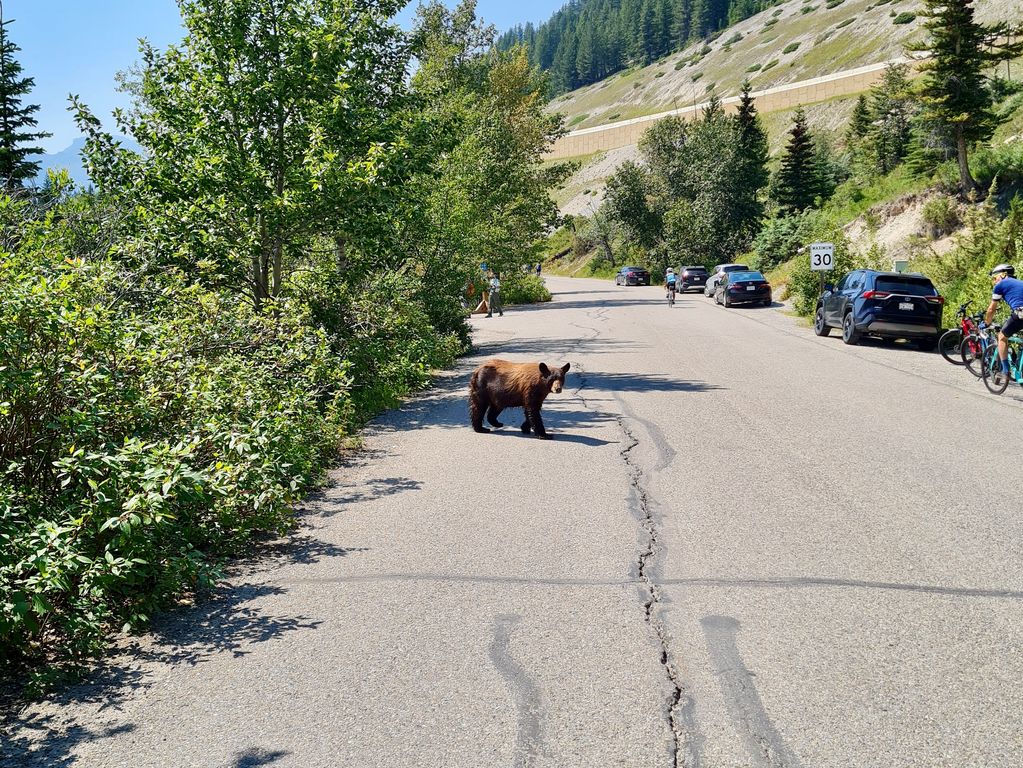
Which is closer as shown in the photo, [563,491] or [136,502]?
[136,502]

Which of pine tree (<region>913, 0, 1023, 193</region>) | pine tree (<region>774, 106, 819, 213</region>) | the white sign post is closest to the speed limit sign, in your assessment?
the white sign post

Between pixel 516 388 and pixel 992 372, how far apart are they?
8.09 m

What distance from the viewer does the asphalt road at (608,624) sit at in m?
3.43

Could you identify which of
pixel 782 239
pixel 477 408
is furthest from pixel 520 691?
pixel 782 239

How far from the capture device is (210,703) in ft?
12.6

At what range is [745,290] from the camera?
1388 inches

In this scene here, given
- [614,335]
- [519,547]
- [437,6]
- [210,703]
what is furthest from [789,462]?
[437,6]

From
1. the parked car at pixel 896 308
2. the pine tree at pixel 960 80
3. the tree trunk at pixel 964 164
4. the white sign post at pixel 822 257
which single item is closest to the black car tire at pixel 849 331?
the parked car at pixel 896 308

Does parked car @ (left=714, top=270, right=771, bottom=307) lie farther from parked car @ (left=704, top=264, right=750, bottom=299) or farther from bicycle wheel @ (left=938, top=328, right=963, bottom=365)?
bicycle wheel @ (left=938, top=328, right=963, bottom=365)

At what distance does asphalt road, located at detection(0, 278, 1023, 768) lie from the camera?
3.43 meters

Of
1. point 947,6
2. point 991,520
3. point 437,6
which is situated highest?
point 437,6

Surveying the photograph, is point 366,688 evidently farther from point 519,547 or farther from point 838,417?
point 838,417

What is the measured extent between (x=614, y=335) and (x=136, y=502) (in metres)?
19.7

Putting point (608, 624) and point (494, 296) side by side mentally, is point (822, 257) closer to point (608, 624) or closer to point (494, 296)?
point (494, 296)
